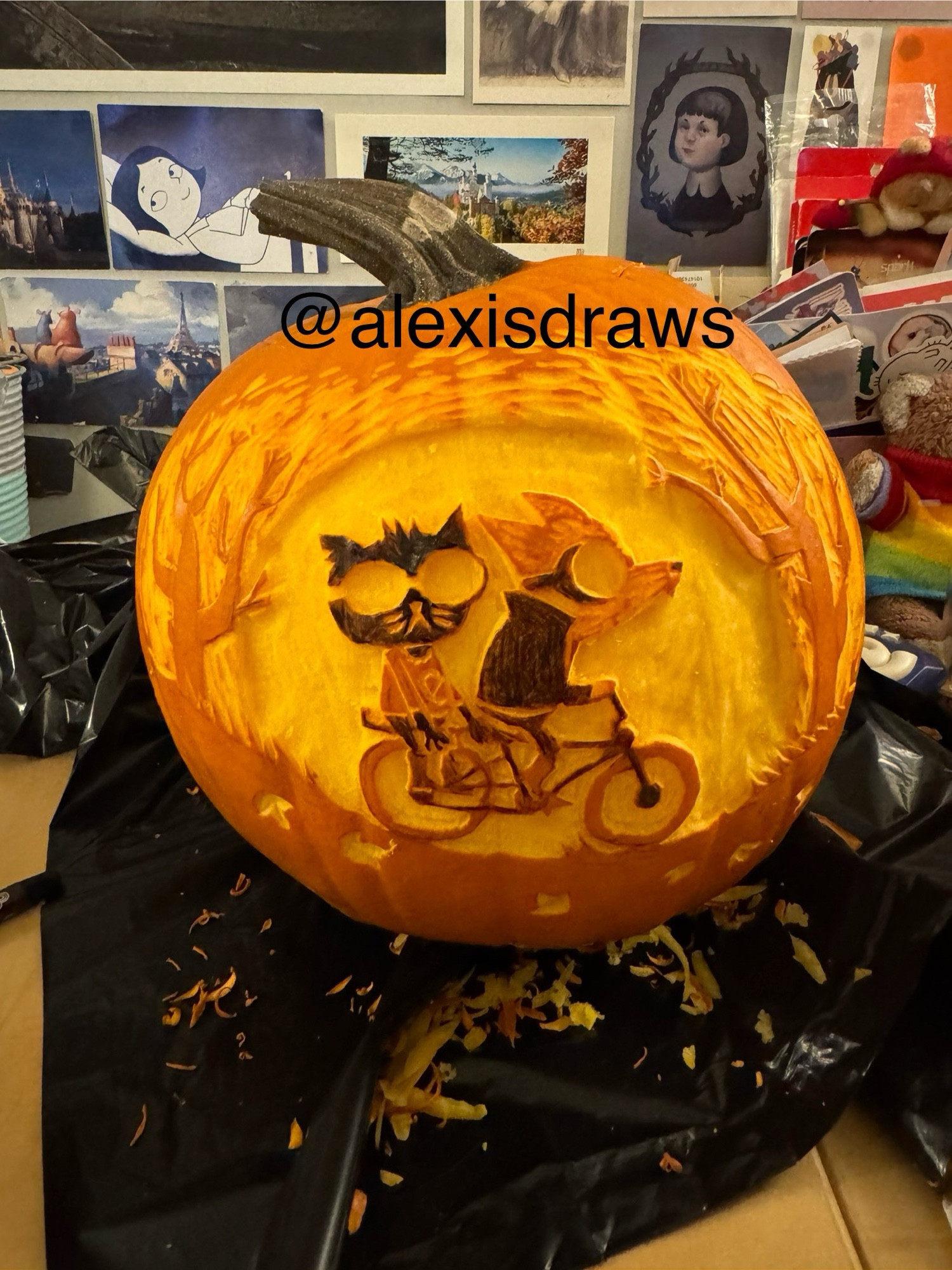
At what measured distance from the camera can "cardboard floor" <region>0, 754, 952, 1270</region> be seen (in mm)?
579

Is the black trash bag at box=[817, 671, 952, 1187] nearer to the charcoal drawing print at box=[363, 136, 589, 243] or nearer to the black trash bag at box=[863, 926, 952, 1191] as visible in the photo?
the black trash bag at box=[863, 926, 952, 1191]

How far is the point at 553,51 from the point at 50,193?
75cm

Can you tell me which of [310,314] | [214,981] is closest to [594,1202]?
[214,981]

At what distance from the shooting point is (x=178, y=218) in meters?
1.35

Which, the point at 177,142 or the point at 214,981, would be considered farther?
the point at 177,142

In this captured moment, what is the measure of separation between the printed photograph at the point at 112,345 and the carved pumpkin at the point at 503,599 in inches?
33.4

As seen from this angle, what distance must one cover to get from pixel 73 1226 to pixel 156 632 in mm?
384

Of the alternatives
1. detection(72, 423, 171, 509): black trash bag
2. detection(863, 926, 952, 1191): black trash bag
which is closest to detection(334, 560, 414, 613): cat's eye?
detection(863, 926, 952, 1191): black trash bag

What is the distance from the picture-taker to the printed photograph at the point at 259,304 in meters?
1.40

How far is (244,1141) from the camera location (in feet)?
2.03

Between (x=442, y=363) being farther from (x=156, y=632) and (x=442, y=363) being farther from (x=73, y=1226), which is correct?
(x=73, y=1226)

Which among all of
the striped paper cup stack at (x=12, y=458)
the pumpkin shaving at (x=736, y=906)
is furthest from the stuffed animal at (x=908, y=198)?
the striped paper cup stack at (x=12, y=458)

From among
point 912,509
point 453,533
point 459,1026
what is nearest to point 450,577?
point 453,533

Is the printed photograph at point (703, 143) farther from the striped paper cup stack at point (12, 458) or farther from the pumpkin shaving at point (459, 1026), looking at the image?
the pumpkin shaving at point (459, 1026)
